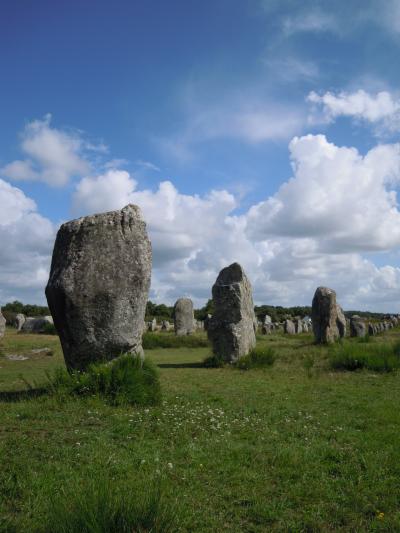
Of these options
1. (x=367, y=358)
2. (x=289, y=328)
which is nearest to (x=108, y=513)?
(x=367, y=358)

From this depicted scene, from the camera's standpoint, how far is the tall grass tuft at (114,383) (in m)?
9.07

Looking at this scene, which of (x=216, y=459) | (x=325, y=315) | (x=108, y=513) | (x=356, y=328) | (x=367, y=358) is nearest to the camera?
(x=108, y=513)

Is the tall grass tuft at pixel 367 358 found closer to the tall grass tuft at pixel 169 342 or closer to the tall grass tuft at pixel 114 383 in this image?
the tall grass tuft at pixel 114 383

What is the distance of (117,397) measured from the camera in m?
8.92

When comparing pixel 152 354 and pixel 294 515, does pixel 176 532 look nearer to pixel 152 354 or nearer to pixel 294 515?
pixel 294 515

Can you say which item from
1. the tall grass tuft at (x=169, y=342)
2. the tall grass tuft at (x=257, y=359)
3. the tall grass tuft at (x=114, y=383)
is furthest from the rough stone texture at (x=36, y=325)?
the tall grass tuft at (x=114, y=383)

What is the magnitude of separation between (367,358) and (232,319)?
4.77 metres

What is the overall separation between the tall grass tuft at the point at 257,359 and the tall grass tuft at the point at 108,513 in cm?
1298

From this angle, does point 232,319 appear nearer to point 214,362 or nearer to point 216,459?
point 214,362

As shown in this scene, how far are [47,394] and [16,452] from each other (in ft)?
11.3

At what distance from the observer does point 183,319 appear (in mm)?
33438

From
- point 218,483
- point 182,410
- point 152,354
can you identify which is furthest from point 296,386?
point 152,354

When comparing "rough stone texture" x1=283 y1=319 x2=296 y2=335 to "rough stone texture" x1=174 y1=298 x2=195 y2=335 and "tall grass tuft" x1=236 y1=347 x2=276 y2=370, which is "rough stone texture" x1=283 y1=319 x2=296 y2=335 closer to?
"rough stone texture" x1=174 y1=298 x2=195 y2=335

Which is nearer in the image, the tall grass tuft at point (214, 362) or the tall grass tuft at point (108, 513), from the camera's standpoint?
the tall grass tuft at point (108, 513)
